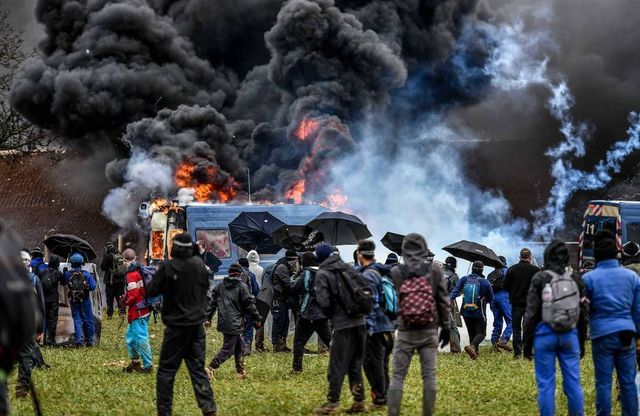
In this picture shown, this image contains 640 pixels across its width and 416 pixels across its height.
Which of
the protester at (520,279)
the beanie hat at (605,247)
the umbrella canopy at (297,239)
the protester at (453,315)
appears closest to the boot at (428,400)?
the beanie hat at (605,247)

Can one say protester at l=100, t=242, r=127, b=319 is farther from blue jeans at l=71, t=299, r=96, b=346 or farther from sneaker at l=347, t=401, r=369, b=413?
sneaker at l=347, t=401, r=369, b=413

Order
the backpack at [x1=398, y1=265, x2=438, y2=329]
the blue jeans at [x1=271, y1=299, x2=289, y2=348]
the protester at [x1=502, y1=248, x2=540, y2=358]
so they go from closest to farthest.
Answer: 1. the backpack at [x1=398, y1=265, x2=438, y2=329]
2. the protester at [x1=502, y1=248, x2=540, y2=358]
3. the blue jeans at [x1=271, y1=299, x2=289, y2=348]

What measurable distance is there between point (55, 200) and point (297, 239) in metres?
27.6

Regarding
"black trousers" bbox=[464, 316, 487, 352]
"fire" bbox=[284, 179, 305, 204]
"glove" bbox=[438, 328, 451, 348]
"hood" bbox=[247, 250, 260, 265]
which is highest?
"fire" bbox=[284, 179, 305, 204]

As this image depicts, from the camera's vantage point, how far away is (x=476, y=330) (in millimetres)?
14070

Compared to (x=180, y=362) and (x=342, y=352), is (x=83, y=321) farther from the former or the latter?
(x=342, y=352)

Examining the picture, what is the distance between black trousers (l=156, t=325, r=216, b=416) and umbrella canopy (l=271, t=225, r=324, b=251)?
22.5 ft

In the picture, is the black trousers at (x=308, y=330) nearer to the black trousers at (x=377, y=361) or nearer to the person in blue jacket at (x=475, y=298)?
the black trousers at (x=377, y=361)

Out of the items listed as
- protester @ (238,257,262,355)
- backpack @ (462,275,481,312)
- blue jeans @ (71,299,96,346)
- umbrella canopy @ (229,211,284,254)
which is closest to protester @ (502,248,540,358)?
backpack @ (462,275,481,312)

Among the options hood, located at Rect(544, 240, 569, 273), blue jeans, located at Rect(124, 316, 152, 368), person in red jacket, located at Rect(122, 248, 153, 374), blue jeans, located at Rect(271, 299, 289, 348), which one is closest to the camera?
hood, located at Rect(544, 240, 569, 273)

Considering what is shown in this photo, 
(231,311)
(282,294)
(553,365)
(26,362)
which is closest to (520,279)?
(282,294)

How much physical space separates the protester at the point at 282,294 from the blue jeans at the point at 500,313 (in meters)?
3.37

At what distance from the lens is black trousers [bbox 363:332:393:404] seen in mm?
8883

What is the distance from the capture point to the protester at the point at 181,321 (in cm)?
795
